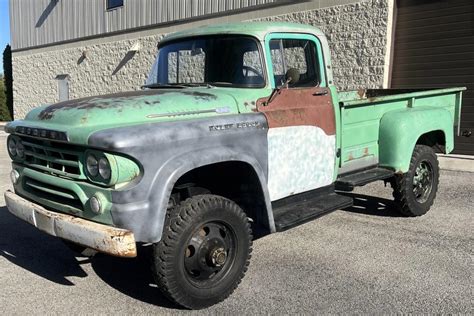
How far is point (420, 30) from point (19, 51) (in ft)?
59.9

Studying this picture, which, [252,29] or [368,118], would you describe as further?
[368,118]

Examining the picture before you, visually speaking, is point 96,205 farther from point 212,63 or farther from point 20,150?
point 212,63

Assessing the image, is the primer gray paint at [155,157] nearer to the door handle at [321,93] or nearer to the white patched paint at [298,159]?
the white patched paint at [298,159]

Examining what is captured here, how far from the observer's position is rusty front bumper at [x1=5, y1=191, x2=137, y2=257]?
2961 millimetres

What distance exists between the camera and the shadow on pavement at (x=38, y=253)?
13.7ft

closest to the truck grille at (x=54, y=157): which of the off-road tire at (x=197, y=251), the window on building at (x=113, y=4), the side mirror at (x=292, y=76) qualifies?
the off-road tire at (x=197, y=251)

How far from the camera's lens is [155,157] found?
10.1 ft

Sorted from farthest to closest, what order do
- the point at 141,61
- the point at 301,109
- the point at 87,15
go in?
the point at 87,15, the point at 141,61, the point at 301,109

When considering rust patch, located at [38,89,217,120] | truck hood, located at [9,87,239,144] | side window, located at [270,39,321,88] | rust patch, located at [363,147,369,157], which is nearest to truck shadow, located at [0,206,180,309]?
truck hood, located at [9,87,239,144]

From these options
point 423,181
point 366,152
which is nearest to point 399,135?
point 366,152

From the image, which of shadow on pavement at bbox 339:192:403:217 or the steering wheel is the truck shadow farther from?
shadow on pavement at bbox 339:192:403:217

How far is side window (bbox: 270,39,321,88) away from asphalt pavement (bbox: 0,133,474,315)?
1665 mm

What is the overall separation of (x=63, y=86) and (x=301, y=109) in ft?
55.9

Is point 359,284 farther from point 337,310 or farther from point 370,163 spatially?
point 370,163
